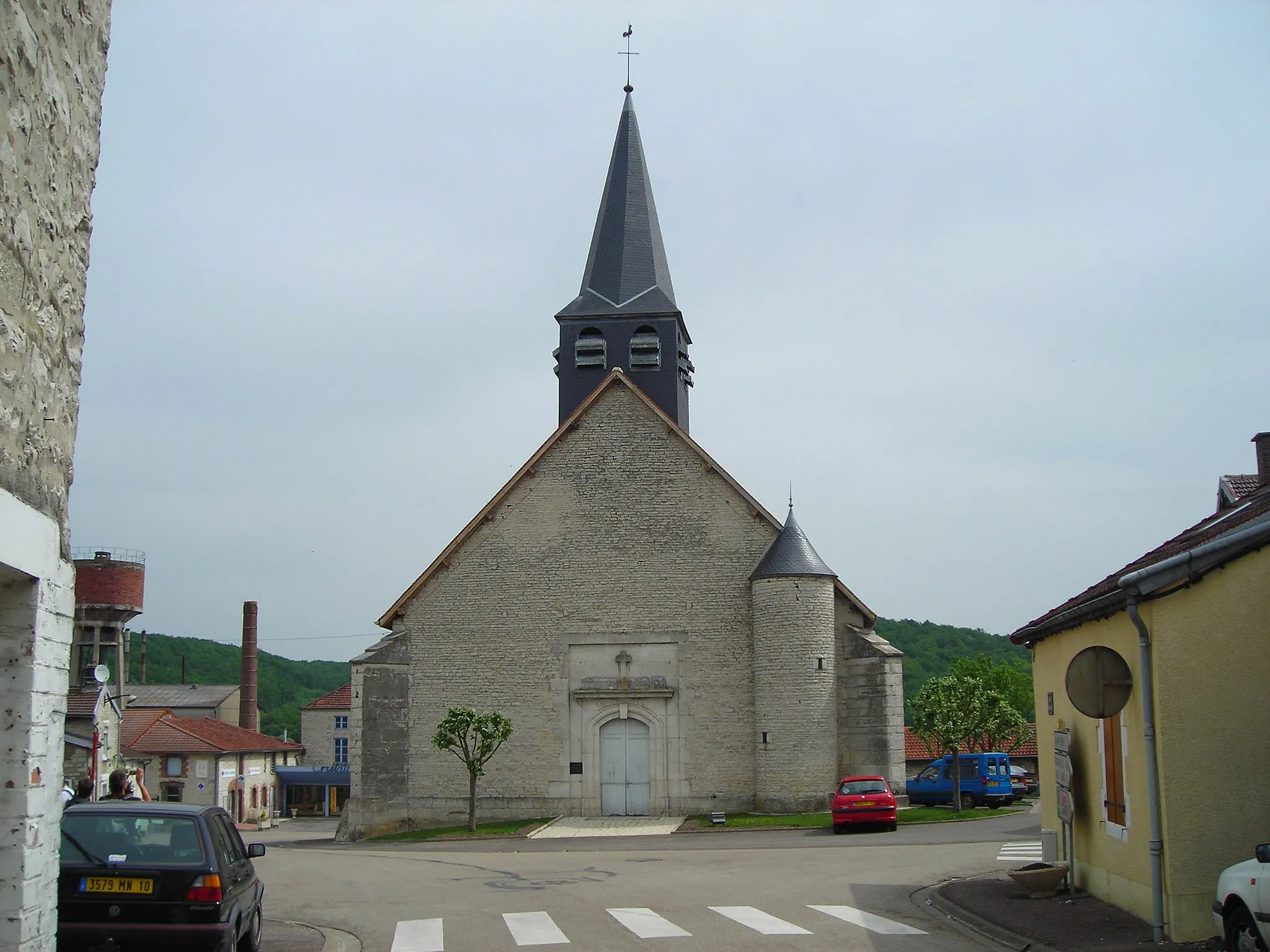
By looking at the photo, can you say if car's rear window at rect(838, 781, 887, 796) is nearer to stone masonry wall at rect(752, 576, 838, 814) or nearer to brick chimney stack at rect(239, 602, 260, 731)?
stone masonry wall at rect(752, 576, 838, 814)

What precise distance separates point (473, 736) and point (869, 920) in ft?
51.8

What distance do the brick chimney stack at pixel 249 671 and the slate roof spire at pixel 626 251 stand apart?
106ft

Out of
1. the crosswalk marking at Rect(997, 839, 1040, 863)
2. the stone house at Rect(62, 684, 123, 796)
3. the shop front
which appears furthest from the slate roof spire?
the shop front

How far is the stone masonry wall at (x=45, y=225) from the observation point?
16.9 ft

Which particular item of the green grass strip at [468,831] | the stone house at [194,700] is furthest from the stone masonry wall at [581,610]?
the stone house at [194,700]

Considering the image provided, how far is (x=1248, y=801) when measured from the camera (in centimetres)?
938

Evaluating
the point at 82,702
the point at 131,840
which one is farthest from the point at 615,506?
the point at 131,840

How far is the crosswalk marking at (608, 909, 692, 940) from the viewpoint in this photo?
1053 centimetres

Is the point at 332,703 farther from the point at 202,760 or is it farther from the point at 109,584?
the point at 109,584

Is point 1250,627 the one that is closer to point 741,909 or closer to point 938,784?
point 741,909

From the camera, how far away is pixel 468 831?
25547mm

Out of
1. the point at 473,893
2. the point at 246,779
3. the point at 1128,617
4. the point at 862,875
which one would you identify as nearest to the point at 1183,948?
the point at 1128,617

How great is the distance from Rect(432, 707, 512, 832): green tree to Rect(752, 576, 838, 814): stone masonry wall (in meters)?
5.74

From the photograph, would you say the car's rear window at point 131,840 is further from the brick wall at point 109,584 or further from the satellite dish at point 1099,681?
the brick wall at point 109,584
